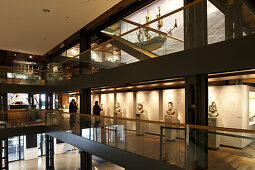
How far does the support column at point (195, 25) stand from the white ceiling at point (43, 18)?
3.05 metres

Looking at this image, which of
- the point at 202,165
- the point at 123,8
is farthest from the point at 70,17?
the point at 202,165

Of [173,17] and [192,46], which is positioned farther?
[173,17]

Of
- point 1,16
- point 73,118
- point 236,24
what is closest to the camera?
point 236,24

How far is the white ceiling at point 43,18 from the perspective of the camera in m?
6.88

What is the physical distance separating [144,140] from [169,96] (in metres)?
4.90

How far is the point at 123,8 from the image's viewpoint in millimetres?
9305

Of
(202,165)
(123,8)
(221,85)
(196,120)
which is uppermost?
(123,8)

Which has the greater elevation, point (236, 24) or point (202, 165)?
point (236, 24)

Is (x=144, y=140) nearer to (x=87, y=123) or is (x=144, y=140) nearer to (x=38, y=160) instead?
(x=87, y=123)

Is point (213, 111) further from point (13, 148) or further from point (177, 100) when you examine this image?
point (13, 148)

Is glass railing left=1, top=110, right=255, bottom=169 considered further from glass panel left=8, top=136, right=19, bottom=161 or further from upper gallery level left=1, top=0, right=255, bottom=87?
glass panel left=8, top=136, right=19, bottom=161

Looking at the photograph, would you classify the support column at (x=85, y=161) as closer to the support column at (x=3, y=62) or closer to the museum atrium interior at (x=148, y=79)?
the museum atrium interior at (x=148, y=79)

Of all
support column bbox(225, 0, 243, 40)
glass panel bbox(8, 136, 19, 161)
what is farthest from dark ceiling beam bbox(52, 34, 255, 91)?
glass panel bbox(8, 136, 19, 161)

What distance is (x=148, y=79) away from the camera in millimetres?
5617
